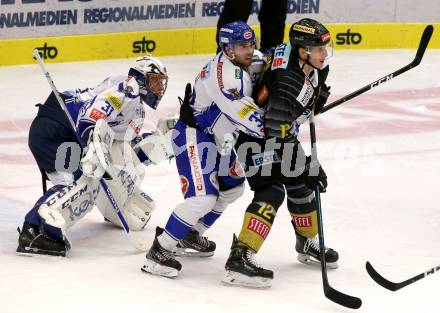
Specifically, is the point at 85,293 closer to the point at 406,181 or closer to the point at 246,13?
the point at 406,181

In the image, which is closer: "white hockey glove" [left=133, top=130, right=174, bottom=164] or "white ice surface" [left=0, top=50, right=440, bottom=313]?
"white ice surface" [left=0, top=50, right=440, bottom=313]

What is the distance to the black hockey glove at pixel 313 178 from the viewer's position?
187 inches

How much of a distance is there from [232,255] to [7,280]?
3.02 ft

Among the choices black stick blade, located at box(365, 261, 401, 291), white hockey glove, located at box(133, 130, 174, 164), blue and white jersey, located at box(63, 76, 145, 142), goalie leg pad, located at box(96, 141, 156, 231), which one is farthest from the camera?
white hockey glove, located at box(133, 130, 174, 164)

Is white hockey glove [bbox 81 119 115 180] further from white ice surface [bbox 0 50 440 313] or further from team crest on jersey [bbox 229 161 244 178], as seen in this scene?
team crest on jersey [bbox 229 161 244 178]

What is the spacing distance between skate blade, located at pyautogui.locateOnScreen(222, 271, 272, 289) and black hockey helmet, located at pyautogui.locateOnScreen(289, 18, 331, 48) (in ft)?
3.16

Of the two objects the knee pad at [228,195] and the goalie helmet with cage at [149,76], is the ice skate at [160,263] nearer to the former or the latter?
the knee pad at [228,195]

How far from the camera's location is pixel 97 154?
491 centimetres

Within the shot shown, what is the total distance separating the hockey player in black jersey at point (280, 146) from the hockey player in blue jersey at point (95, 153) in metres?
0.63

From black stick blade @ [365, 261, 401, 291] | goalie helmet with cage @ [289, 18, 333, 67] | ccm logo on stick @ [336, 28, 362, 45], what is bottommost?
ccm logo on stick @ [336, 28, 362, 45]

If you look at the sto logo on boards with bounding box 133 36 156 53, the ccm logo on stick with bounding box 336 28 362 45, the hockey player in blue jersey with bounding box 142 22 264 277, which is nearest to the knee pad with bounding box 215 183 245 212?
the hockey player in blue jersey with bounding box 142 22 264 277

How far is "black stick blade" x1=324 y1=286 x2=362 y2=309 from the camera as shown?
441cm

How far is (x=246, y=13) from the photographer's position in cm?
790

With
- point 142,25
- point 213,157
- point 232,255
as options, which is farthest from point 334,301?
point 142,25
